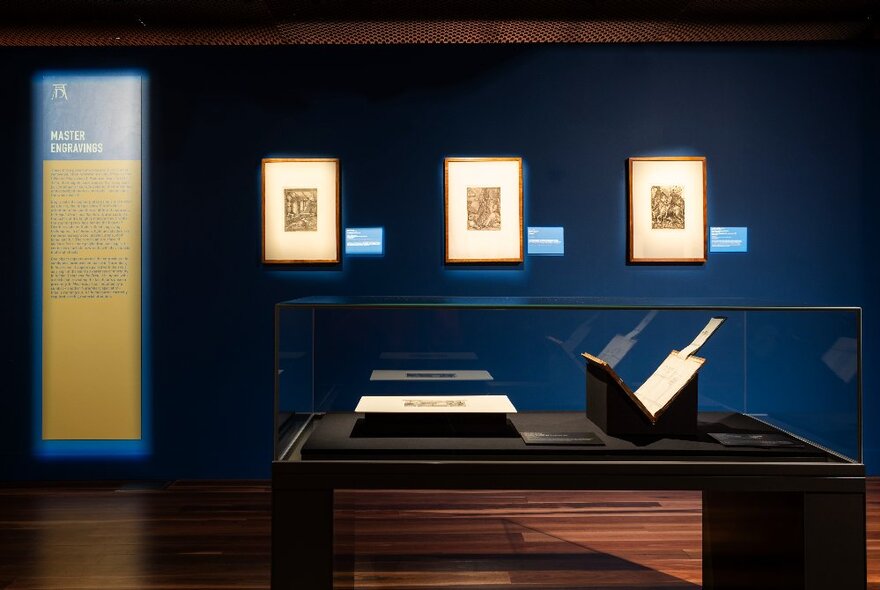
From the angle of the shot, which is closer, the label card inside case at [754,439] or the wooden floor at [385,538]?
the label card inside case at [754,439]

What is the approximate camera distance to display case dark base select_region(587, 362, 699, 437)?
167 cm

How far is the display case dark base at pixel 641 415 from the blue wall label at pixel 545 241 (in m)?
2.02

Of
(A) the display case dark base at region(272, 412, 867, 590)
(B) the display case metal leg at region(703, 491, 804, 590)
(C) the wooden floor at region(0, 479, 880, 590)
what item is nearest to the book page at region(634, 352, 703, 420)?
(A) the display case dark base at region(272, 412, 867, 590)

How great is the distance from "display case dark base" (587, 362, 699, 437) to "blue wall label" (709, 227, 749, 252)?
225cm

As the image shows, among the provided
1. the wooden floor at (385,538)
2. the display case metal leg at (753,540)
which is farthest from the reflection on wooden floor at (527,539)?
the display case metal leg at (753,540)

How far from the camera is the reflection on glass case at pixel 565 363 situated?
1.56m

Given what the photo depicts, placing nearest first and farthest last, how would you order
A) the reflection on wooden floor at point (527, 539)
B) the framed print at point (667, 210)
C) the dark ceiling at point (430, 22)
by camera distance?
the reflection on wooden floor at point (527, 539) → the dark ceiling at point (430, 22) → the framed print at point (667, 210)

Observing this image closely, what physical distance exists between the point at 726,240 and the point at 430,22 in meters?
2.08

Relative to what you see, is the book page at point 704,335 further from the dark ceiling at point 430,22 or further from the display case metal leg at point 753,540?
the dark ceiling at point 430,22

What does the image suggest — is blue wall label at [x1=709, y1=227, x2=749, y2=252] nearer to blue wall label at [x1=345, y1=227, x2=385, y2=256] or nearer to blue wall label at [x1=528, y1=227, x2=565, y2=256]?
blue wall label at [x1=528, y1=227, x2=565, y2=256]

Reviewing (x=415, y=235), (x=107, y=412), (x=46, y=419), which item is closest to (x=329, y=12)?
(x=415, y=235)

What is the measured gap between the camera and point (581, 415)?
1.89m

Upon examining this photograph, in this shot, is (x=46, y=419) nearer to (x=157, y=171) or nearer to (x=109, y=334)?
(x=109, y=334)

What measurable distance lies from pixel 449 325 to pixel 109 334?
2830 millimetres
